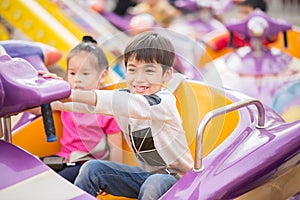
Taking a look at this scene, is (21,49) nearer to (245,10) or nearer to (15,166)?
(15,166)

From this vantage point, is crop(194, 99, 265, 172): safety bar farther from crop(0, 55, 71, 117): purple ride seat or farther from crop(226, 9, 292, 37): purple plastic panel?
crop(226, 9, 292, 37): purple plastic panel

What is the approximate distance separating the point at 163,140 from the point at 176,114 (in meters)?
0.06

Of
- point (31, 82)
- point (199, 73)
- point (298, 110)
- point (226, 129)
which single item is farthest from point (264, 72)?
point (31, 82)

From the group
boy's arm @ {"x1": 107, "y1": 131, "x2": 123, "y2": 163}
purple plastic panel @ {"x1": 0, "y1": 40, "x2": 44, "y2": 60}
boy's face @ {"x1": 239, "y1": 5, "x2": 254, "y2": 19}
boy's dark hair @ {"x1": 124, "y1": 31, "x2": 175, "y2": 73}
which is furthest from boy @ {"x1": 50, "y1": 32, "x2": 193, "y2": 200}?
boy's face @ {"x1": 239, "y1": 5, "x2": 254, "y2": 19}

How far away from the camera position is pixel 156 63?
4.19 feet

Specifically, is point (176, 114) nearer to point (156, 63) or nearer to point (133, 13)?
point (156, 63)

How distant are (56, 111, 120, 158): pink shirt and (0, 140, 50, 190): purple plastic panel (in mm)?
281

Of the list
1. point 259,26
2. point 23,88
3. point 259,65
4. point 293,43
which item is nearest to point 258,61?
point 259,65

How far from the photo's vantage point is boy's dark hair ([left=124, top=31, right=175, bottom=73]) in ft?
4.19

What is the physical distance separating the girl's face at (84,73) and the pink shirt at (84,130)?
0.29ft

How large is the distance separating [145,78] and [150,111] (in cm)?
7

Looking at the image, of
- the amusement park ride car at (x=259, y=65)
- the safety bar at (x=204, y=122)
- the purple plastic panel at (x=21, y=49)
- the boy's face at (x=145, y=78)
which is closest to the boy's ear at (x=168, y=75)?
the boy's face at (x=145, y=78)

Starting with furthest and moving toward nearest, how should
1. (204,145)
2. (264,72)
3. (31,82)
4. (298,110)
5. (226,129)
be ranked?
1. (264,72)
2. (298,110)
3. (226,129)
4. (204,145)
5. (31,82)

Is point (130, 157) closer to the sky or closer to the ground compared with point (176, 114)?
closer to the ground
